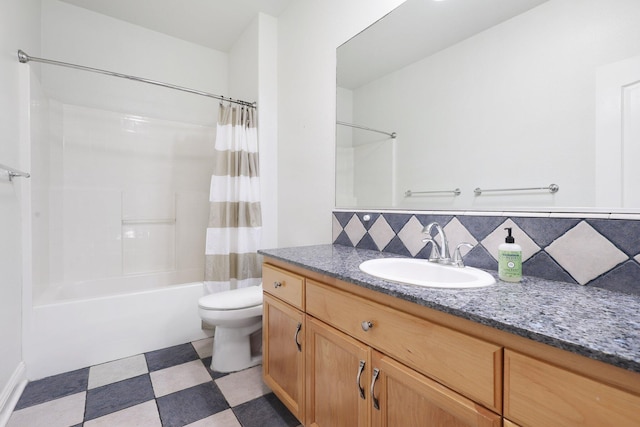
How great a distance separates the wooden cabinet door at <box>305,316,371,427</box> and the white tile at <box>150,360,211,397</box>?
0.85 metres

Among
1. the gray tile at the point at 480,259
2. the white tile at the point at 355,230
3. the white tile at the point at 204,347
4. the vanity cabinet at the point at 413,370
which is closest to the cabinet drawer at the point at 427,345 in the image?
the vanity cabinet at the point at 413,370

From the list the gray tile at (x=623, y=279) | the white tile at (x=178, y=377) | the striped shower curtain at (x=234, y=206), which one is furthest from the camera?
the striped shower curtain at (x=234, y=206)

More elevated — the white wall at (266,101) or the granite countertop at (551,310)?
the white wall at (266,101)

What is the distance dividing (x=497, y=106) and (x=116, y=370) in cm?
247

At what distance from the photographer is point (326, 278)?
1074 mm

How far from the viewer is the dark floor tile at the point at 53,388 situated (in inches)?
58.3

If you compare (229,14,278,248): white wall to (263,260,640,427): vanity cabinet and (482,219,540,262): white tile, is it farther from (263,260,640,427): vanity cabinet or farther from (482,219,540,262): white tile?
(482,219,540,262): white tile

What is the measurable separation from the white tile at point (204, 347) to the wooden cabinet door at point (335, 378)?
110cm

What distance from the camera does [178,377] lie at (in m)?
1.70

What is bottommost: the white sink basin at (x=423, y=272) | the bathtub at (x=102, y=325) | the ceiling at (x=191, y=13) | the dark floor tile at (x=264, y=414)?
the dark floor tile at (x=264, y=414)

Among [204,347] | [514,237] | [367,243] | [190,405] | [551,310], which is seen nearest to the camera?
[551,310]

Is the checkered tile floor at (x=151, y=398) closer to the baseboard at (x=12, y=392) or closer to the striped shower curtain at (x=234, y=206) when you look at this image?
the baseboard at (x=12, y=392)

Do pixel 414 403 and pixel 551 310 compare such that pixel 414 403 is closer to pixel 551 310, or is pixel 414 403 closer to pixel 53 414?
pixel 551 310

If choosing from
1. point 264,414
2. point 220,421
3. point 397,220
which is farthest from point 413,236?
point 220,421
